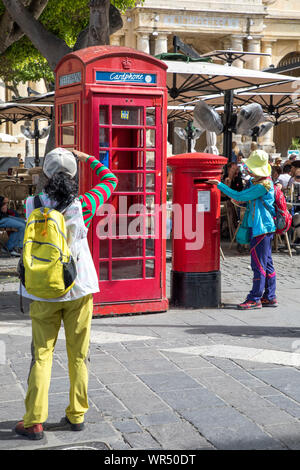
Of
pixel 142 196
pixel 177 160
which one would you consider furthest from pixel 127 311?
pixel 177 160

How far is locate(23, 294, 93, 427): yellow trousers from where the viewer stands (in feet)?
12.6

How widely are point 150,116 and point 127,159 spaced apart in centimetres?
49

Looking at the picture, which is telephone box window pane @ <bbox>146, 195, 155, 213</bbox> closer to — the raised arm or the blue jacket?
the blue jacket

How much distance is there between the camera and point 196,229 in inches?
283

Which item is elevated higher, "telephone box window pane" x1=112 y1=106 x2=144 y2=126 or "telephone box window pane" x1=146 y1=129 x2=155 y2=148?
"telephone box window pane" x1=112 y1=106 x2=144 y2=126

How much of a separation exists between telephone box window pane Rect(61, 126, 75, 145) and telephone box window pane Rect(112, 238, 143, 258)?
1086 millimetres

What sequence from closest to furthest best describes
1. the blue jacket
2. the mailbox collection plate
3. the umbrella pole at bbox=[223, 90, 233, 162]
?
the blue jacket
the mailbox collection plate
the umbrella pole at bbox=[223, 90, 233, 162]

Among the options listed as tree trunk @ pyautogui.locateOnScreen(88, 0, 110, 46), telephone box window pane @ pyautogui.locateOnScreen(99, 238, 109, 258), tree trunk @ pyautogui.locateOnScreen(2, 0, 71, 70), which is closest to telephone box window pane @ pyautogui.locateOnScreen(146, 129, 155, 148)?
telephone box window pane @ pyautogui.locateOnScreen(99, 238, 109, 258)

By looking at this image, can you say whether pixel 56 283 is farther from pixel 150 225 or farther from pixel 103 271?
pixel 150 225

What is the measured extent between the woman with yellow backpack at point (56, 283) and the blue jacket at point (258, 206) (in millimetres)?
3355

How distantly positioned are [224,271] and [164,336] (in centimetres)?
381

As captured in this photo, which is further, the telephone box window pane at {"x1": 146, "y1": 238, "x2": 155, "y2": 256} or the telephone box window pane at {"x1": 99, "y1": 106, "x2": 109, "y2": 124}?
the telephone box window pane at {"x1": 146, "y1": 238, "x2": 155, "y2": 256}

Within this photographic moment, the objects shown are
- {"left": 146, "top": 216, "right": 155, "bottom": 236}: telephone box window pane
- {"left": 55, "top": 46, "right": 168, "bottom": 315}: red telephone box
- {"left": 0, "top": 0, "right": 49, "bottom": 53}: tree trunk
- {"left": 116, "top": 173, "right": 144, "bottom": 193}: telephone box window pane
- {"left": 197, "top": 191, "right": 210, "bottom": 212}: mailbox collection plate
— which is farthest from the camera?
{"left": 0, "top": 0, "right": 49, "bottom": 53}: tree trunk

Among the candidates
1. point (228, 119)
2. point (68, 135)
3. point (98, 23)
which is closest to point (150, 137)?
point (68, 135)
